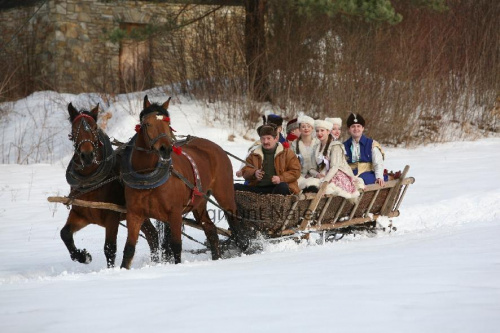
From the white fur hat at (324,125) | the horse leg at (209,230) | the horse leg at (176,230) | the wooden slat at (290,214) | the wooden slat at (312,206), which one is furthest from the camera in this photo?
the white fur hat at (324,125)

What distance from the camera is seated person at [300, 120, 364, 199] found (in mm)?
9336

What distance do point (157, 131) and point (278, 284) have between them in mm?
2134

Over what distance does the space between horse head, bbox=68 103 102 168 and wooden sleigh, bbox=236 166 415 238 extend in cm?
194

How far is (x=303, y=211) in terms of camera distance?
9.13m

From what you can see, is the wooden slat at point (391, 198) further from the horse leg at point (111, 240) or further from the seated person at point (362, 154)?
the horse leg at point (111, 240)

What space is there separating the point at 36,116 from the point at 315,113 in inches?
253

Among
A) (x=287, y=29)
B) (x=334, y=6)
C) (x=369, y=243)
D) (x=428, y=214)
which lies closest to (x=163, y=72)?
(x=287, y=29)

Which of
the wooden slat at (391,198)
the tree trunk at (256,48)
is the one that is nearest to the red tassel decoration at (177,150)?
the wooden slat at (391,198)

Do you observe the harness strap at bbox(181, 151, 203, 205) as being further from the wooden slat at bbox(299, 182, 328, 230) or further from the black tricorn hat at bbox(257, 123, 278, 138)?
the wooden slat at bbox(299, 182, 328, 230)

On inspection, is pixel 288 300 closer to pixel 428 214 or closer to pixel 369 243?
pixel 369 243

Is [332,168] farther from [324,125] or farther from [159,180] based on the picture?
[159,180]

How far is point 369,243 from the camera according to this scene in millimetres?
8992

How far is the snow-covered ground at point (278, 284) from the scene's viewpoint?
4980 millimetres

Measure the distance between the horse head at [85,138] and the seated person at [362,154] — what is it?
3.24 meters
